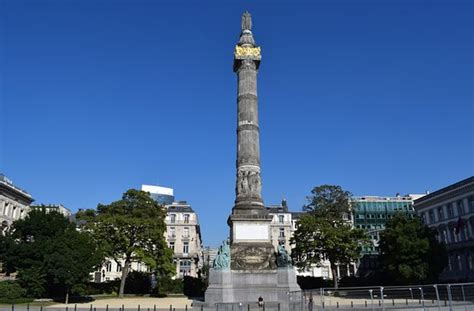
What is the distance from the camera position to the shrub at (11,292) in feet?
112

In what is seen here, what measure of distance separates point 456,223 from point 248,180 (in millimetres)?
37325

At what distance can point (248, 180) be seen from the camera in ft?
100.0

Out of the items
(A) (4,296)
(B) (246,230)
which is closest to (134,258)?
(A) (4,296)

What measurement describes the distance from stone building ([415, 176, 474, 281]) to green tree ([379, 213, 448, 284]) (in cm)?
1084

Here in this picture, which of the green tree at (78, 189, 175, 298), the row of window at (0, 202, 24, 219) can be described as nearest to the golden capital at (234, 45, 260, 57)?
the green tree at (78, 189, 175, 298)

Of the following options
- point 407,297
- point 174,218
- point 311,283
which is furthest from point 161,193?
point 407,297

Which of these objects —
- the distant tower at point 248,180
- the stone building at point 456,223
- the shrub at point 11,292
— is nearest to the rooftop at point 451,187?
the stone building at point 456,223

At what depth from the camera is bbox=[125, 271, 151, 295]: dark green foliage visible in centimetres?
5006

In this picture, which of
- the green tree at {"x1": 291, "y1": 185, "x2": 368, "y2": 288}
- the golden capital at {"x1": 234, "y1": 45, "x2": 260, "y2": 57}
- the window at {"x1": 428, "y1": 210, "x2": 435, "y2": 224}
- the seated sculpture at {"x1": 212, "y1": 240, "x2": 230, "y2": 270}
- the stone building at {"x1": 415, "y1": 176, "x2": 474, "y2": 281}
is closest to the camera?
the seated sculpture at {"x1": 212, "y1": 240, "x2": 230, "y2": 270}

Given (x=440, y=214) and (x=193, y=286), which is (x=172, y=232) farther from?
(x=440, y=214)

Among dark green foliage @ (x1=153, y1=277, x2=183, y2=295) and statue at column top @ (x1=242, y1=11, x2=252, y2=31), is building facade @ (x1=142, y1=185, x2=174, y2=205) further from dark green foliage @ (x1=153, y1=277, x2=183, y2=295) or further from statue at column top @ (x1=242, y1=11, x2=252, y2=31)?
statue at column top @ (x1=242, y1=11, x2=252, y2=31)

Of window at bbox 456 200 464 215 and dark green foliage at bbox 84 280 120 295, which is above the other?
window at bbox 456 200 464 215

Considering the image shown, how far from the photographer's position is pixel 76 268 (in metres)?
36.2

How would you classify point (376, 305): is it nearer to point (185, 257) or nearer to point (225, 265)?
point (225, 265)
